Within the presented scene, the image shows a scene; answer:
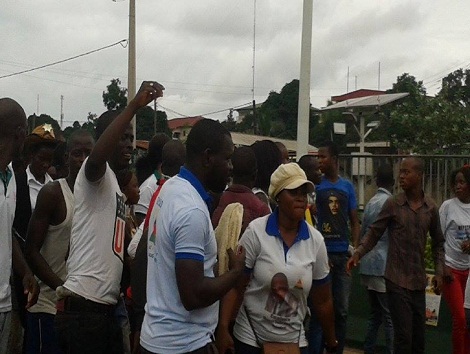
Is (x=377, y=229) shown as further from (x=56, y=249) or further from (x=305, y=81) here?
(x=305, y=81)

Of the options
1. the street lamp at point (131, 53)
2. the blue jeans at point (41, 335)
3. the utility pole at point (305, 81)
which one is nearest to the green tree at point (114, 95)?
the street lamp at point (131, 53)

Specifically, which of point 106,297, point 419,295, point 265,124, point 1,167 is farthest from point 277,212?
point 265,124

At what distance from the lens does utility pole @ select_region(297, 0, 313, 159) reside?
35.1 ft

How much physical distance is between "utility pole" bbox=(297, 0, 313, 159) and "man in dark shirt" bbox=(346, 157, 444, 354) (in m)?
4.35

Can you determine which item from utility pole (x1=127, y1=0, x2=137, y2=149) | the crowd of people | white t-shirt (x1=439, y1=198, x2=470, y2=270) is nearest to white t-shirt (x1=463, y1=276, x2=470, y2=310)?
the crowd of people

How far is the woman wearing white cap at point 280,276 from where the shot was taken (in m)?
4.18

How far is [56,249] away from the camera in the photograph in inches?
172

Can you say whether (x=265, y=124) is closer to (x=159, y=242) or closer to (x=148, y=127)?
(x=148, y=127)

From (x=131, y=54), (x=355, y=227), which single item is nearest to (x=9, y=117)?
(x=355, y=227)

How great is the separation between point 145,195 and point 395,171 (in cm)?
317

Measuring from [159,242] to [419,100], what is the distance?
80.7ft

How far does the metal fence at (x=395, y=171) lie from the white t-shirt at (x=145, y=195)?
2.93 meters

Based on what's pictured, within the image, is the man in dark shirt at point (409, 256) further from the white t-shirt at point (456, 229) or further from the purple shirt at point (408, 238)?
the white t-shirt at point (456, 229)

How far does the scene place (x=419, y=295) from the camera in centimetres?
629
